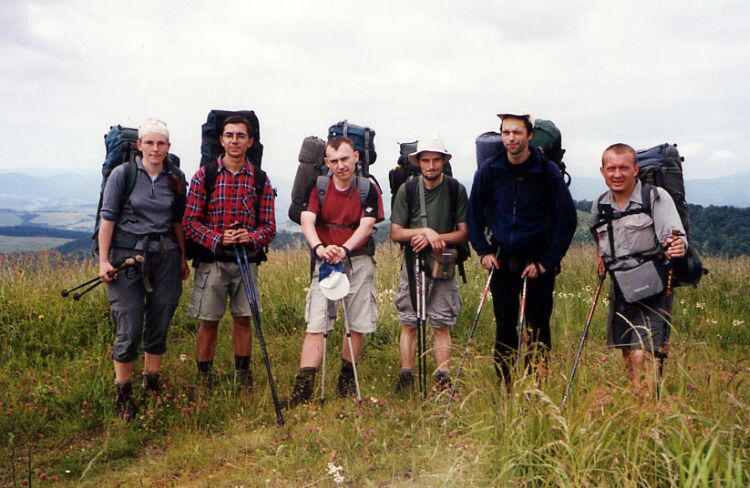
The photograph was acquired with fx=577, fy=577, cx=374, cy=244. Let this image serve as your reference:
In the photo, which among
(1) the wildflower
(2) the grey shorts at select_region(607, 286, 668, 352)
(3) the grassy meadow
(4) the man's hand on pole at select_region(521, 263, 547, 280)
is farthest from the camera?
(4) the man's hand on pole at select_region(521, 263, 547, 280)

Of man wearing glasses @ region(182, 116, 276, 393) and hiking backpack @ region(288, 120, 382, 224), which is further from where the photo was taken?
hiking backpack @ region(288, 120, 382, 224)

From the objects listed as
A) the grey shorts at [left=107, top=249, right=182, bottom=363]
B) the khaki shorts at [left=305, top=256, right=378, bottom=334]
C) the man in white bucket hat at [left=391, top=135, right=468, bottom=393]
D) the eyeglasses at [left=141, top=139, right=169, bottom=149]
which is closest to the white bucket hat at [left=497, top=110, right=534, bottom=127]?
the man in white bucket hat at [left=391, top=135, right=468, bottom=393]

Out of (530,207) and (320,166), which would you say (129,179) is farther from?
(530,207)

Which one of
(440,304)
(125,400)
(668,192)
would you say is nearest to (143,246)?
(125,400)

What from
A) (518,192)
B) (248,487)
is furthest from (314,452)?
(518,192)

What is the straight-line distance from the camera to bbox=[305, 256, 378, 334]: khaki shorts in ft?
17.9

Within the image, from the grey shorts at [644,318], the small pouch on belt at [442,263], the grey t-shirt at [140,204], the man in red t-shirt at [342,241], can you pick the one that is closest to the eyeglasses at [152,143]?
the grey t-shirt at [140,204]

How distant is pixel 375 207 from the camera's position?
5445mm

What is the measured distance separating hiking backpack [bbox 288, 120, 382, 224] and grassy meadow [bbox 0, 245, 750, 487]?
72.1 inches

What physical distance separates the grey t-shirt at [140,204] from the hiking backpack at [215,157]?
0.35 meters

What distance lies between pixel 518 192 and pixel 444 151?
0.82 m

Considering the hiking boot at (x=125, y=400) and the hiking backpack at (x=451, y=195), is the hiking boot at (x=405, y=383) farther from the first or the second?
the hiking boot at (x=125, y=400)

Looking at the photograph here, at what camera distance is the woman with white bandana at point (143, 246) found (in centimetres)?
497

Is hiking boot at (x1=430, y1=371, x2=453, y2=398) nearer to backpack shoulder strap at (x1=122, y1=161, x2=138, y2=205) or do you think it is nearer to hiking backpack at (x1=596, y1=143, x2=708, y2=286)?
hiking backpack at (x1=596, y1=143, x2=708, y2=286)
